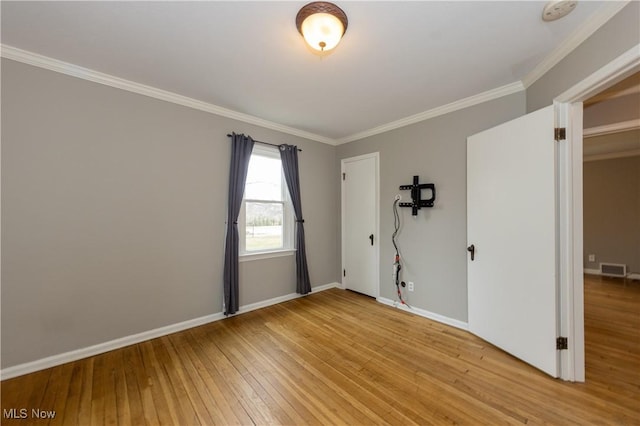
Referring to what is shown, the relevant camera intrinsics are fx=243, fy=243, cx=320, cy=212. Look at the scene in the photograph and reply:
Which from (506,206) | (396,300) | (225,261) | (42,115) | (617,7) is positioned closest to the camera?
(617,7)

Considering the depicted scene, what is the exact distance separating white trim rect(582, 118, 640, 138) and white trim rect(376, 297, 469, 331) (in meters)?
2.77

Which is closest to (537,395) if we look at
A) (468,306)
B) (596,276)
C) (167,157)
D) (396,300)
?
(468,306)

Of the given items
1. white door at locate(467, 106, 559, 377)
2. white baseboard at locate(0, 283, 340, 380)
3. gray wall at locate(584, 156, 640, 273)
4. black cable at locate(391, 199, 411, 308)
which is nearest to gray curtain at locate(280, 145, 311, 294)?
white baseboard at locate(0, 283, 340, 380)

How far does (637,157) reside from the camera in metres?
4.76

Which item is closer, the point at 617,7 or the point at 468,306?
the point at 617,7

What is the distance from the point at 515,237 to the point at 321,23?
232 cm

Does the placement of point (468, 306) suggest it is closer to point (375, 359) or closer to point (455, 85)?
point (375, 359)

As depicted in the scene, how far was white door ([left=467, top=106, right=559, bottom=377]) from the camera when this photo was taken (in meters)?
1.93

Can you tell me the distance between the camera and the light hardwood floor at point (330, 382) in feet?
5.15

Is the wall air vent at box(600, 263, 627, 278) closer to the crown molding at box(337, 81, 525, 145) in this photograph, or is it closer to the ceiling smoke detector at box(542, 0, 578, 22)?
the crown molding at box(337, 81, 525, 145)

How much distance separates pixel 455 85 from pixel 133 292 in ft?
12.7

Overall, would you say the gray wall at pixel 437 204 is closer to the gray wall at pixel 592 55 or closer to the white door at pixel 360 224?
the white door at pixel 360 224

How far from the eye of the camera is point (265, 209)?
3.53 m
